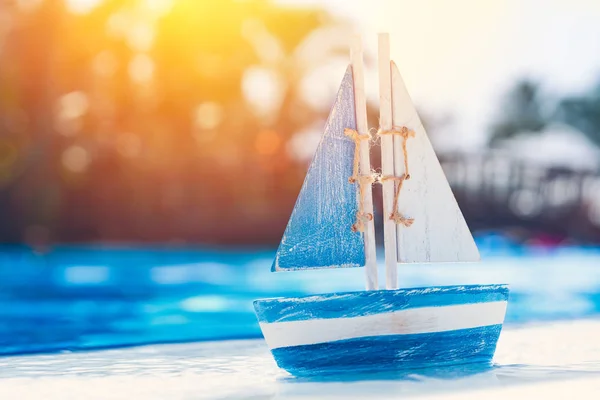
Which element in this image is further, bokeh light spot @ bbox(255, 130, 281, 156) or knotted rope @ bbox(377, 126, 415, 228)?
bokeh light spot @ bbox(255, 130, 281, 156)

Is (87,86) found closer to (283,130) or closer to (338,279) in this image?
(283,130)

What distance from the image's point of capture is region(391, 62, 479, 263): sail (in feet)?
15.2

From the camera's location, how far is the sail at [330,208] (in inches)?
177

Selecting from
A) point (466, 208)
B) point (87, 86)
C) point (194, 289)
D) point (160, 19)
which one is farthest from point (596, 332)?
point (466, 208)

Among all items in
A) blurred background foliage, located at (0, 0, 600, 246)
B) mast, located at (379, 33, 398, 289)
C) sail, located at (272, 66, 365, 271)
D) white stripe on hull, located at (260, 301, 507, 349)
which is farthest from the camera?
blurred background foliage, located at (0, 0, 600, 246)

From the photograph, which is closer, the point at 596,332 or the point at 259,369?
the point at 259,369

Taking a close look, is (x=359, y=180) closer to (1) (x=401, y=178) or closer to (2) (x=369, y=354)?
(1) (x=401, y=178)

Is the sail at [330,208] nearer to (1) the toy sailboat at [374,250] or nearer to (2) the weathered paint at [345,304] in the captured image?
(1) the toy sailboat at [374,250]

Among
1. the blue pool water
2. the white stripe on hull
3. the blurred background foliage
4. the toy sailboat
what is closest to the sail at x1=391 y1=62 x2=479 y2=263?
the toy sailboat

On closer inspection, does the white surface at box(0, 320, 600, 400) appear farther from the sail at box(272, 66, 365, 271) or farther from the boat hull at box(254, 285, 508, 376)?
the sail at box(272, 66, 365, 271)

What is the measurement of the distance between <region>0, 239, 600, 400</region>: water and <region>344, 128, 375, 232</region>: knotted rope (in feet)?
2.63

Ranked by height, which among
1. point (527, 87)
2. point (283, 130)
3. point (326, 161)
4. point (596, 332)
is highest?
point (527, 87)

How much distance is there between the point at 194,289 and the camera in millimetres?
12320

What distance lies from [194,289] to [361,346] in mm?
8115
